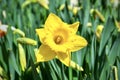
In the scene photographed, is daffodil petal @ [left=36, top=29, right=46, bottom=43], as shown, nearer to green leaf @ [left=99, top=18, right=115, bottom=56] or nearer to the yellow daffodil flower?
the yellow daffodil flower

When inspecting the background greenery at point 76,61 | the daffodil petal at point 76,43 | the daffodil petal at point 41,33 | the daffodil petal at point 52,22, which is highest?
the daffodil petal at point 52,22

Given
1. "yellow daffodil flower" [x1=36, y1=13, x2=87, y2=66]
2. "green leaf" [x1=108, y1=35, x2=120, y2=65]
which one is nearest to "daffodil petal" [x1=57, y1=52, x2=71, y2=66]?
"yellow daffodil flower" [x1=36, y1=13, x2=87, y2=66]

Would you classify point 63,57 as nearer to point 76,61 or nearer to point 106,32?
point 76,61

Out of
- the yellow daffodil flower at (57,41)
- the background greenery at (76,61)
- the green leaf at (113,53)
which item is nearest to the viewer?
the yellow daffodil flower at (57,41)

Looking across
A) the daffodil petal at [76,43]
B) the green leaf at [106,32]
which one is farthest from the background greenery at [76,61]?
the daffodil petal at [76,43]

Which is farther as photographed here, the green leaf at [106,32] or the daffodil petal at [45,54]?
the green leaf at [106,32]

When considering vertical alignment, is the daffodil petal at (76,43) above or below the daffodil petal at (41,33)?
below

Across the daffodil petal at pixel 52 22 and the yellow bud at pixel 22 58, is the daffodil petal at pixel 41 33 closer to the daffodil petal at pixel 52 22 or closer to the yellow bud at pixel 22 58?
the daffodil petal at pixel 52 22
